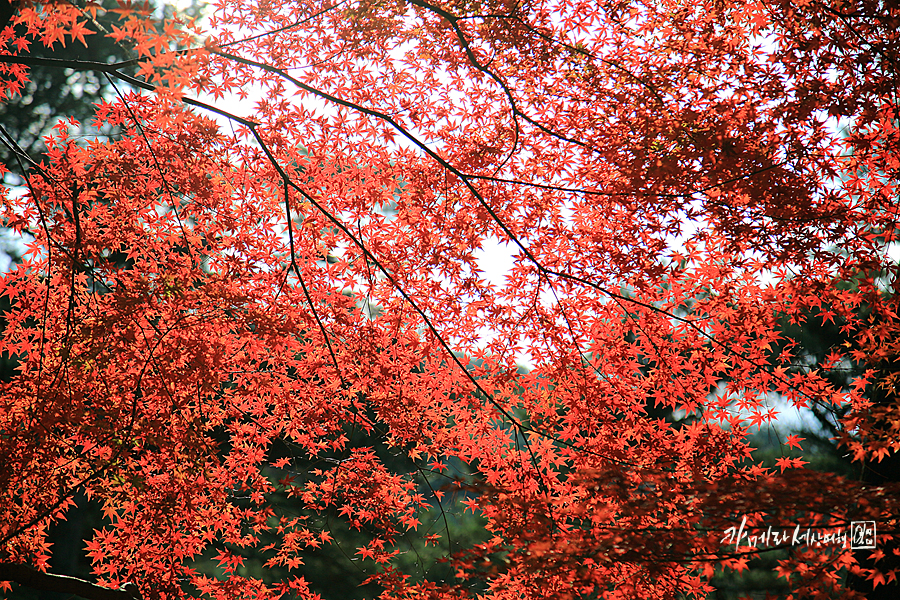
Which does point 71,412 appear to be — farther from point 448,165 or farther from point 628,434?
point 628,434

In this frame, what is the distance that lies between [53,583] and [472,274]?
2930mm

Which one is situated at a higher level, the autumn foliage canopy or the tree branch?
the autumn foliage canopy

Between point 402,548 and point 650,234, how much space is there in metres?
7.53

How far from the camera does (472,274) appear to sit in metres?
3.52

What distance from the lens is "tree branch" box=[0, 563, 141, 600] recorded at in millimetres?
3018

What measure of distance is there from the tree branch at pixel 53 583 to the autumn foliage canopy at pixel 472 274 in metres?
0.04

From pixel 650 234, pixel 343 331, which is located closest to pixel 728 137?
pixel 650 234

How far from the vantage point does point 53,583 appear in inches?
125

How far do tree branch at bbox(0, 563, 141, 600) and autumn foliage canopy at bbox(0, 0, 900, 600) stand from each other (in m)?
0.04

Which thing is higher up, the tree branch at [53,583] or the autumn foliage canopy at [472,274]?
the autumn foliage canopy at [472,274]

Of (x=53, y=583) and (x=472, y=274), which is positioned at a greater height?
(x=472, y=274)

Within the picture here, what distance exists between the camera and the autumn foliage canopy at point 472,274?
9.24 ft

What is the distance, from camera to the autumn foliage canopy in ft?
9.24

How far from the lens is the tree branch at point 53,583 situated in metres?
3.02
